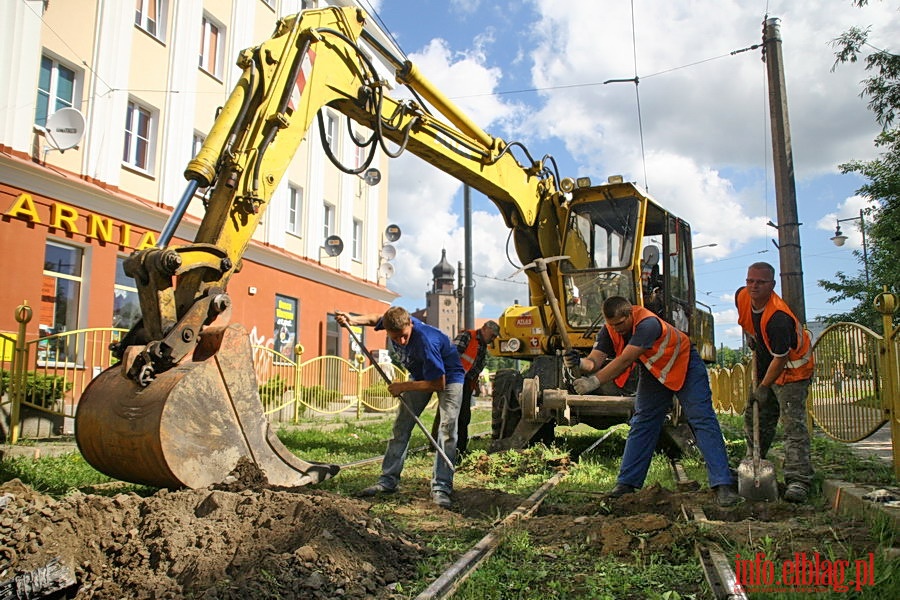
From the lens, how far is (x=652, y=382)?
5469mm

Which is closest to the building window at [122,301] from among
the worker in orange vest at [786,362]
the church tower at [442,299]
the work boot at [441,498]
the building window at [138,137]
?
the building window at [138,137]

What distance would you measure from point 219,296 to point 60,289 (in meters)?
→ 8.80

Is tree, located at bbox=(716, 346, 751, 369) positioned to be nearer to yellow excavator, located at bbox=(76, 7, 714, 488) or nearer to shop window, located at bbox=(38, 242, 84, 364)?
yellow excavator, located at bbox=(76, 7, 714, 488)

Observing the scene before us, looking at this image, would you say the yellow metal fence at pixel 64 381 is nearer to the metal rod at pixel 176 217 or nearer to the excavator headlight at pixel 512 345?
the metal rod at pixel 176 217

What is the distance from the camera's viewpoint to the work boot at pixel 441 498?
5.16m

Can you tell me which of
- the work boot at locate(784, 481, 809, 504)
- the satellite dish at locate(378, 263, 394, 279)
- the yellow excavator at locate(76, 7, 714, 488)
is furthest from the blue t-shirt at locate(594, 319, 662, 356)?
the satellite dish at locate(378, 263, 394, 279)

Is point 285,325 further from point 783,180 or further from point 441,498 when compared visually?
point 441,498

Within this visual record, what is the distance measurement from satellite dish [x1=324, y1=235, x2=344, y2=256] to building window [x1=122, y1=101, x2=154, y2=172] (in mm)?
7042

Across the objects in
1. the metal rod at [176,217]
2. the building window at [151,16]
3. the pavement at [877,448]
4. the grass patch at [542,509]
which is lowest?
the grass patch at [542,509]

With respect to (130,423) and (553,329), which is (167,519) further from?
(553,329)

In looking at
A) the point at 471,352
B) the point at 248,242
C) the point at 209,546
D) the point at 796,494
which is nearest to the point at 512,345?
the point at 471,352

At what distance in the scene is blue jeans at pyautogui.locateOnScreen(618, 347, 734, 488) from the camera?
16.7 ft

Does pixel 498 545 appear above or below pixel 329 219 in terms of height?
below

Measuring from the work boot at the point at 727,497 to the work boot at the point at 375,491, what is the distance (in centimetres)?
260
